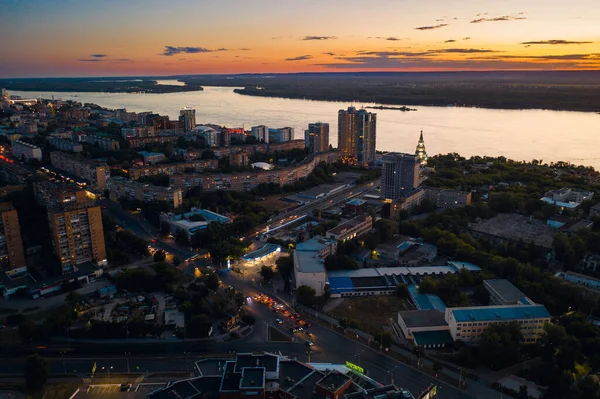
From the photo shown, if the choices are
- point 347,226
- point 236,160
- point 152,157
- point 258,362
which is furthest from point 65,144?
point 258,362

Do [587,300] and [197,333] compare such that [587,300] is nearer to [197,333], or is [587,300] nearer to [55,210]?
[197,333]

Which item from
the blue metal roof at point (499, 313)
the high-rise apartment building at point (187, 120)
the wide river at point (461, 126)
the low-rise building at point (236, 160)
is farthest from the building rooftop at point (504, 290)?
the high-rise apartment building at point (187, 120)

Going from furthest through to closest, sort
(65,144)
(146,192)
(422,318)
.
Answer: (65,144)
(146,192)
(422,318)

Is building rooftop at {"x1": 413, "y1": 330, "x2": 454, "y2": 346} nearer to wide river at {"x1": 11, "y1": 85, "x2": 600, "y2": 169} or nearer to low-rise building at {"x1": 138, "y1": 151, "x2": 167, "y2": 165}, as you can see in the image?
low-rise building at {"x1": 138, "y1": 151, "x2": 167, "y2": 165}

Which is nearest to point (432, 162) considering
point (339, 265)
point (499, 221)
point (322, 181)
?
point (322, 181)

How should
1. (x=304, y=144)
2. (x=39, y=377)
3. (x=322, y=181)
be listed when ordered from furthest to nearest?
(x=304, y=144), (x=322, y=181), (x=39, y=377)

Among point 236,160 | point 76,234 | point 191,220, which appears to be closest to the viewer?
point 76,234

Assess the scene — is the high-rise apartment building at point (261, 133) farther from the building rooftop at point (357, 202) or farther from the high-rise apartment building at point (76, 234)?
the high-rise apartment building at point (76, 234)

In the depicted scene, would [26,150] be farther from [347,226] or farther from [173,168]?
[347,226]
